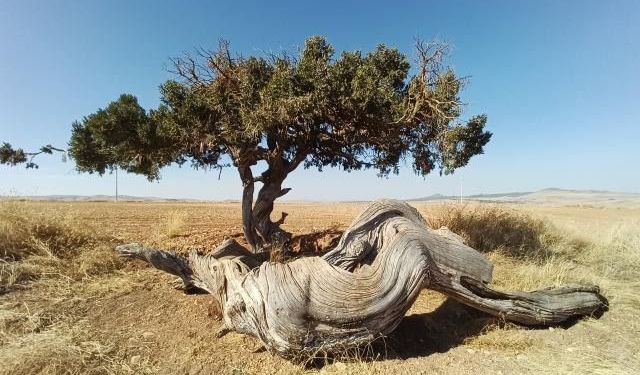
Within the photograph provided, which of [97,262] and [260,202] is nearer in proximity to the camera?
[97,262]

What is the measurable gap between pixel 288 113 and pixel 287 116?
0.93 feet

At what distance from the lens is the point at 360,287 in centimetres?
491

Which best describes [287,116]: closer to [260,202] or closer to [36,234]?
[260,202]

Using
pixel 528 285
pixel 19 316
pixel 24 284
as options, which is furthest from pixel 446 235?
pixel 24 284

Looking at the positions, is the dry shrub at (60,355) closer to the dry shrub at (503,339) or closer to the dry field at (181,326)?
the dry field at (181,326)

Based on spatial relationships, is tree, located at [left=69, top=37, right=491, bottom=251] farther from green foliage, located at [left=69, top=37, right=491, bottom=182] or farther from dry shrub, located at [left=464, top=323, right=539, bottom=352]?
dry shrub, located at [left=464, top=323, right=539, bottom=352]

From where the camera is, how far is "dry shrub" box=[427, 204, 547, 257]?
10.2 metres

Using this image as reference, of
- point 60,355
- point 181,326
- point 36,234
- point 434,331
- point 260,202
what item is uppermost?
point 260,202

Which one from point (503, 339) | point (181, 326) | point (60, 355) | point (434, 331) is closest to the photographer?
point (60, 355)

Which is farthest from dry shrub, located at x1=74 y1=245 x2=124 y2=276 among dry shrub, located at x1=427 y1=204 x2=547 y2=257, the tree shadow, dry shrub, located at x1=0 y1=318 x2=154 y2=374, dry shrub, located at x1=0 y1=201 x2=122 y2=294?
dry shrub, located at x1=427 y1=204 x2=547 y2=257

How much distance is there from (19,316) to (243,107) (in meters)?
5.00

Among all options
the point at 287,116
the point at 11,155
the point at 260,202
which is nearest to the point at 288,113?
the point at 287,116

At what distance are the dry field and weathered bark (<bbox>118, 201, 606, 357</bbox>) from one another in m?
0.29

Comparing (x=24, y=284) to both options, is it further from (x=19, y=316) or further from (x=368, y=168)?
(x=368, y=168)
